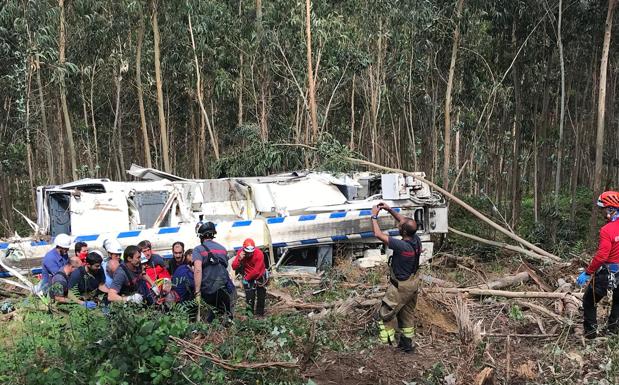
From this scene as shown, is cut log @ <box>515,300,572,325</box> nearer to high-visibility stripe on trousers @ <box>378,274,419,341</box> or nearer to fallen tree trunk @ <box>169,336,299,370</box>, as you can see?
high-visibility stripe on trousers @ <box>378,274,419,341</box>

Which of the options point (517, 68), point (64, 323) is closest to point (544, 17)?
point (517, 68)

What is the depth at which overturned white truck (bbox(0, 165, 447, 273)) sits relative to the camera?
9.16 metres

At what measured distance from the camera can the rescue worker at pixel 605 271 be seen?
5.65 m

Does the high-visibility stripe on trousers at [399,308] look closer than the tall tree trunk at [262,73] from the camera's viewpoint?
Yes

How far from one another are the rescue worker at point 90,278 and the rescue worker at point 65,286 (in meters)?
0.08

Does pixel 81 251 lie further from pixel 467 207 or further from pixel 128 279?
pixel 467 207

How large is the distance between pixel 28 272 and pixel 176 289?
138 inches

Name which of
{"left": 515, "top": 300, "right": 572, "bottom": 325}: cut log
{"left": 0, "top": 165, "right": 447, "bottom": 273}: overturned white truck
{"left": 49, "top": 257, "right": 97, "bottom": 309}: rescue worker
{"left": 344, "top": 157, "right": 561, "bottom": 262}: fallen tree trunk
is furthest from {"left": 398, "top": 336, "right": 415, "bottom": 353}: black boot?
{"left": 344, "top": 157, "right": 561, "bottom": 262}: fallen tree trunk

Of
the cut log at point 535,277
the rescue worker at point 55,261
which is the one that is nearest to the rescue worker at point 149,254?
the rescue worker at point 55,261

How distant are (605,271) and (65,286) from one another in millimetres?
5611

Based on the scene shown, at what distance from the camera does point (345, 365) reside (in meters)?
5.52

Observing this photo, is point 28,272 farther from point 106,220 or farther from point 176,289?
point 176,289

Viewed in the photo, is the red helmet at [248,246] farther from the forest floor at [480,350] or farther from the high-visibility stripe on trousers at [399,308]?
the high-visibility stripe on trousers at [399,308]

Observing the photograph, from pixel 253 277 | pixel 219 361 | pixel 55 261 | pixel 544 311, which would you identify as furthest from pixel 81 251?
pixel 544 311
